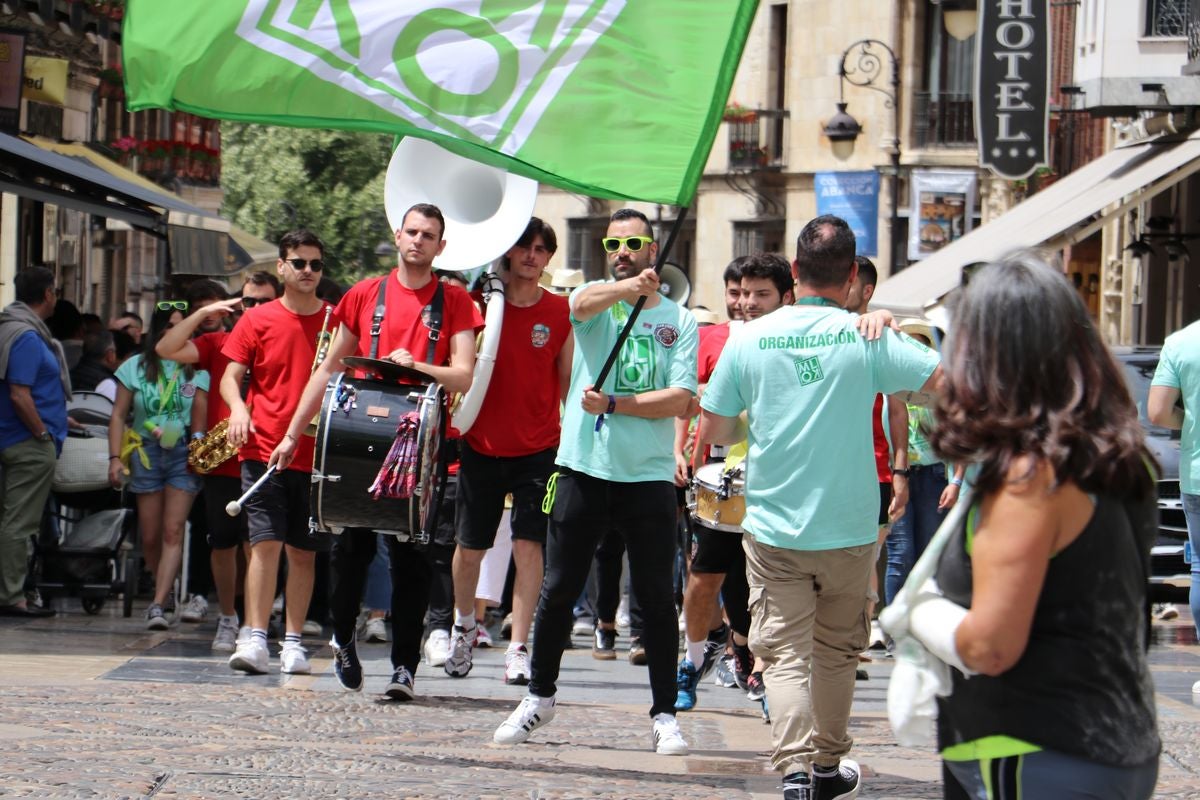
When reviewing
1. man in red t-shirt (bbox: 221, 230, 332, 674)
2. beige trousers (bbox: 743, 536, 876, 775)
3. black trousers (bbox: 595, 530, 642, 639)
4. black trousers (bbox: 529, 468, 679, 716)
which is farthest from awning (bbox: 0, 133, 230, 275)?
beige trousers (bbox: 743, 536, 876, 775)

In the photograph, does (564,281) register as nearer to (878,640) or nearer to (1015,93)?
(878,640)

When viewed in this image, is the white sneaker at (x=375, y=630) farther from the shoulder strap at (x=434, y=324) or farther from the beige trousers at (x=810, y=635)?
the beige trousers at (x=810, y=635)

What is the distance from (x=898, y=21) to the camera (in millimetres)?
39312

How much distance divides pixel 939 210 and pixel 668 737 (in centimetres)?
2834

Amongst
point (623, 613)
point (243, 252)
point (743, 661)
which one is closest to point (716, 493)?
point (743, 661)

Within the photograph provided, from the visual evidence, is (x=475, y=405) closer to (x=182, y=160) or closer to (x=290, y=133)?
(x=182, y=160)

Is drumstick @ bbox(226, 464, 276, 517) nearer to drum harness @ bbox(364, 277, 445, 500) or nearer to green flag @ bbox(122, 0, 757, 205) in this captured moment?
drum harness @ bbox(364, 277, 445, 500)

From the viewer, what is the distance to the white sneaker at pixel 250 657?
30.1ft

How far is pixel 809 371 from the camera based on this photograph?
6.22 m

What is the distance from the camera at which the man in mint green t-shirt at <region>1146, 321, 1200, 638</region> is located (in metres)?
Result: 8.97

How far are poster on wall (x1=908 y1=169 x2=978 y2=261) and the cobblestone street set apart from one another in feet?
80.9

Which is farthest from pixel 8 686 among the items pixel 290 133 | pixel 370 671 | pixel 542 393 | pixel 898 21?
pixel 290 133

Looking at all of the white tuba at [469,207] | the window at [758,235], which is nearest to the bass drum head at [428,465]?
the white tuba at [469,207]

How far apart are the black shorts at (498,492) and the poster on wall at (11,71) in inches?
472
